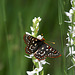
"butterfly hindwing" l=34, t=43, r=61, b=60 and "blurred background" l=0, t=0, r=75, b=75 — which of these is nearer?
"butterfly hindwing" l=34, t=43, r=61, b=60

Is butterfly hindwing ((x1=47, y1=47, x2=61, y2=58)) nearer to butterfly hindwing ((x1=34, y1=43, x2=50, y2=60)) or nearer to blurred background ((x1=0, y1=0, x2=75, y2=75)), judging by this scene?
butterfly hindwing ((x1=34, y1=43, x2=50, y2=60))

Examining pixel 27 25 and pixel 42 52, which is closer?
pixel 42 52

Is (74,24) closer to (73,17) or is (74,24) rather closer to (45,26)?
(73,17)

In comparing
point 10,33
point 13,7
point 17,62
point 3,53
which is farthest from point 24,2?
point 17,62

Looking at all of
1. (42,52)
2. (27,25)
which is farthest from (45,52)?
(27,25)

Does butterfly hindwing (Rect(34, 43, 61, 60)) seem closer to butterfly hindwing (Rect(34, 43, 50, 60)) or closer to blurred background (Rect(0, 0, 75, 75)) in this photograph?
butterfly hindwing (Rect(34, 43, 50, 60))

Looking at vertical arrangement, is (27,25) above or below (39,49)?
above

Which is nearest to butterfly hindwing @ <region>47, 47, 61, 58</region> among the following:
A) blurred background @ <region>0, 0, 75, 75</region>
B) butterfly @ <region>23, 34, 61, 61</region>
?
butterfly @ <region>23, 34, 61, 61</region>

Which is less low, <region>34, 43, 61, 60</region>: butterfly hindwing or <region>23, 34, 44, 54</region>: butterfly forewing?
<region>23, 34, 44, 54</region>: butterfly forewing

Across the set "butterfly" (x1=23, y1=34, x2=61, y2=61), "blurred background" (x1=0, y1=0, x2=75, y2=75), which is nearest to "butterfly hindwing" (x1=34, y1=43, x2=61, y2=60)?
"butterfly" (x1=23, y1=34, x2=61, y2=61)

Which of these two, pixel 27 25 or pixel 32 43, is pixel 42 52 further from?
pixel 27 25
